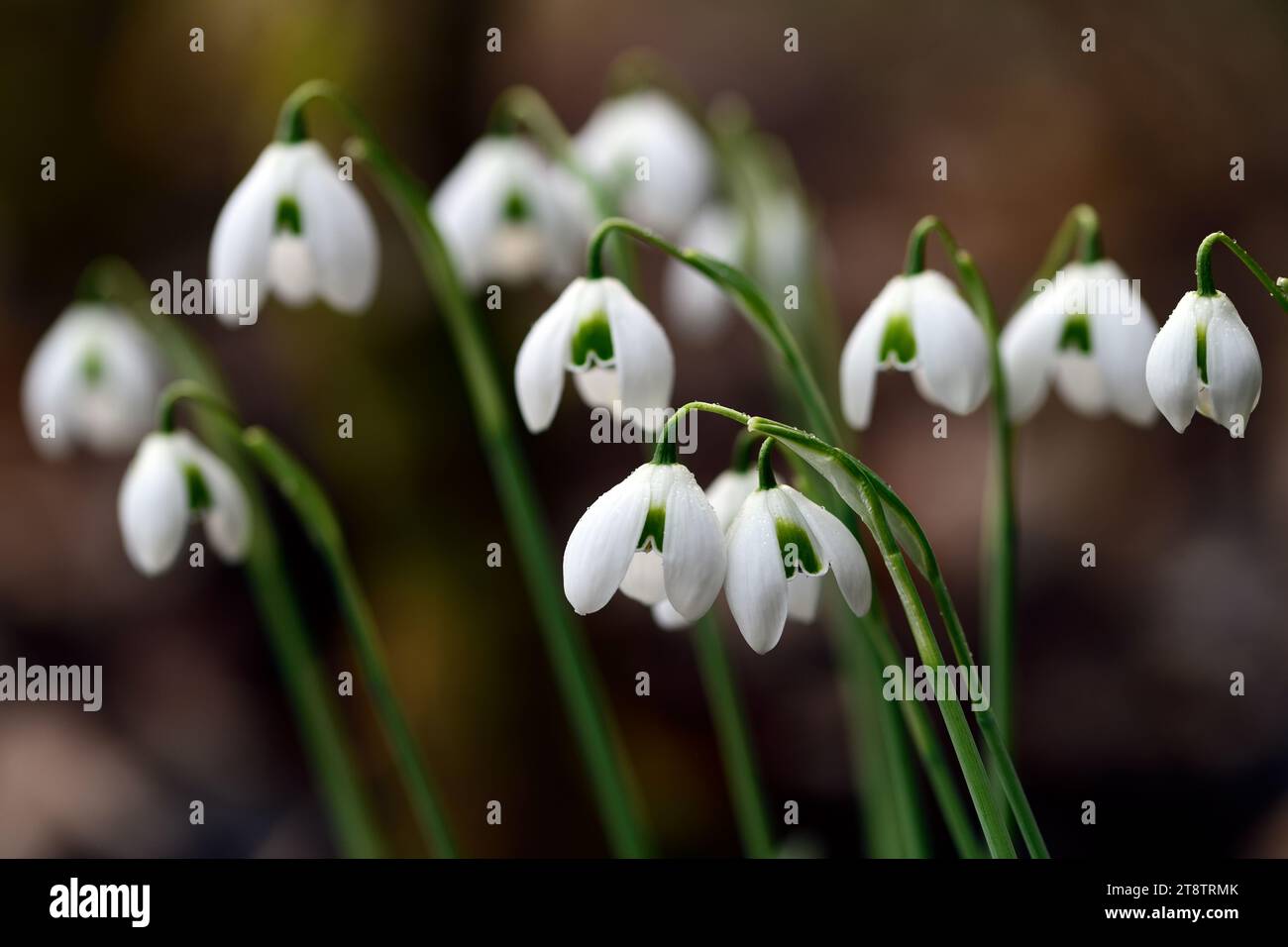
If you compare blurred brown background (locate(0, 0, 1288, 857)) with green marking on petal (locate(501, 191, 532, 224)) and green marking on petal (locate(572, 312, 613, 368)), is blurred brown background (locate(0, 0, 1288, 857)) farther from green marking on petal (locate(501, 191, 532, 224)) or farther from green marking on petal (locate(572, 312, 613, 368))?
green marking on petal (locate(572, 312, 613, 368))

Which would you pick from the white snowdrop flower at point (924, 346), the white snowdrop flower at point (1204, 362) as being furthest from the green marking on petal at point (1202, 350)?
the white snowdrop flower at point (924, 346)

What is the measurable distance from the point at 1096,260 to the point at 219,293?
653mm

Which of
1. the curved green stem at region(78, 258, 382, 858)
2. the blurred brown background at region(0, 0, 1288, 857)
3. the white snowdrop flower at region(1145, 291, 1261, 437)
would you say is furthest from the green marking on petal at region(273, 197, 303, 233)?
the blurred brown background at region(0, 0, 1288, 857)

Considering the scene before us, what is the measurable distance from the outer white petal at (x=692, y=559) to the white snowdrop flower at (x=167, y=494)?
0.49 meters

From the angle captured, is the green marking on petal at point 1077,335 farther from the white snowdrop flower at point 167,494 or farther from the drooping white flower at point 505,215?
the white snowdrop flower at point 167,494

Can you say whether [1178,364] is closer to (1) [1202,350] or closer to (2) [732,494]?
(1) [1202,350]

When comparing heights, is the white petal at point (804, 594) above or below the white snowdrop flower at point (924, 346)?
below

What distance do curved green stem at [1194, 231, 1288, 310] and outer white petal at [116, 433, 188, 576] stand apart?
0.74 m

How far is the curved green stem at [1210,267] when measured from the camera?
0.66 meters

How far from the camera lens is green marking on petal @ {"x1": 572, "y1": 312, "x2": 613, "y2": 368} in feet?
2.82

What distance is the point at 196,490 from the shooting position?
1.05 m

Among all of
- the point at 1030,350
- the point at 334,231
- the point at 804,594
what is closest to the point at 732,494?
the point at 804,594

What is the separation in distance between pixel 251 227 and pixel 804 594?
1.65 feet

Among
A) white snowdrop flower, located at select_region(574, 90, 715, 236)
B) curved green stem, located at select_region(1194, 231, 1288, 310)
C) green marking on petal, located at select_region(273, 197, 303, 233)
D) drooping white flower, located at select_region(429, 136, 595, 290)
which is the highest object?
white snowdrop flower, located at select_region(574, 90, 715, 236)
